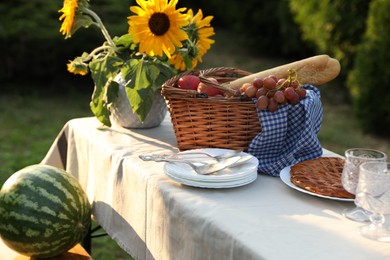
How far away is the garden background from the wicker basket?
9.42 feet

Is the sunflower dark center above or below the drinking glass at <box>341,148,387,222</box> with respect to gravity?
above

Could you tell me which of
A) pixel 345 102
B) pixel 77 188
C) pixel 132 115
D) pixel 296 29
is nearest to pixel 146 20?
pixel 132 115

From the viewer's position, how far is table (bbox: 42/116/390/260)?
1573mm

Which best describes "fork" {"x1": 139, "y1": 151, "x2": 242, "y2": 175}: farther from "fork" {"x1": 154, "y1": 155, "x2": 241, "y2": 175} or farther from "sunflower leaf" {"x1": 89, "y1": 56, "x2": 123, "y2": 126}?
"sunflower leaf" {"x1": 89, "y1": 56, "x2": 123, "y2": 126}

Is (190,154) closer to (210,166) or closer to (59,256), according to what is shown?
(210,166)

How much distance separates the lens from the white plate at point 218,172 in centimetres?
189

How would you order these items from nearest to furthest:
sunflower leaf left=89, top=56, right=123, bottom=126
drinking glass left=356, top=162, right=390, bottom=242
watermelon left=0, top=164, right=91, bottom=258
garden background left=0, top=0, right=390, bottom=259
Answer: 1. drinking glass left=356, top=162, right=390, bottom=242
2. watermelon left=0, top=164, right=91, bottom=258
3. sunflower leaf left=89, top=56, right=123, bottom=126
4. garden background left=0, top=0, right=390, bottom=259

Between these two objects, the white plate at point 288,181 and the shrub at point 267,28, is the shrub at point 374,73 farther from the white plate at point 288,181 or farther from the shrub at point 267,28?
the white plate at point 288,181

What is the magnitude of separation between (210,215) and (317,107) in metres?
0.61

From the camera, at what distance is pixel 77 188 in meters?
2.31

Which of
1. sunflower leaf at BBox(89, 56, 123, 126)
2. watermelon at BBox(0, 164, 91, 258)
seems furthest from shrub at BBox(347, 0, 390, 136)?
watermelon at BBox(0, 164, 91, 258)

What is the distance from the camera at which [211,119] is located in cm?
210

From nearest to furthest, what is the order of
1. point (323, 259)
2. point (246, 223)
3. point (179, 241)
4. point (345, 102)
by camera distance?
1. point (323, 259)
2. point (246, 223)
3. point (179, 241)
4. point (345, 102)

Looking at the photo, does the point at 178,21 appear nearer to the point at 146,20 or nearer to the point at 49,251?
the point at 146,20
